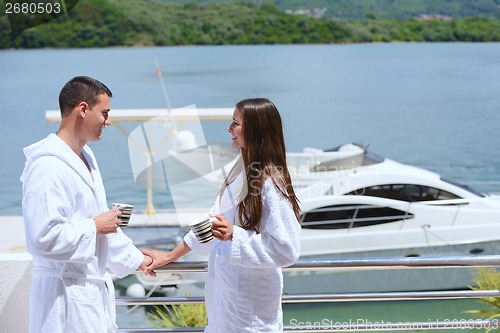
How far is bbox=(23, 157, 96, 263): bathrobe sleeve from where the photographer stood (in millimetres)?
1907

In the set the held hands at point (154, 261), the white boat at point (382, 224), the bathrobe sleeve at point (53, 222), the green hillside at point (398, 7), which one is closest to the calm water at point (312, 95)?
the green hillside at point (398, 7)

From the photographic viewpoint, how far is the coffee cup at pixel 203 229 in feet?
6.45

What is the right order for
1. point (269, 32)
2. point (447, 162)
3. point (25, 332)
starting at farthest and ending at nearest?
1. point (269, 32)
2. point (447, 162)
3. point (25, 332)

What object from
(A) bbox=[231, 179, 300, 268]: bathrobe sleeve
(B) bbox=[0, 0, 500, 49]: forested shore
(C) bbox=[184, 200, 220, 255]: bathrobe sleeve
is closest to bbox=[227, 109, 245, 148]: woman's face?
(A) bbox=[231, 179, 300, 268]: bathrobe sleeve

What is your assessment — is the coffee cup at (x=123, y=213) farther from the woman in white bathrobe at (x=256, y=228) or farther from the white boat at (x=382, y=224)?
the white boat at (x=382, y=224)

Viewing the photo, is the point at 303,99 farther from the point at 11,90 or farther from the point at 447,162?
the point at 11,90

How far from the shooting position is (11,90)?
5672 cm

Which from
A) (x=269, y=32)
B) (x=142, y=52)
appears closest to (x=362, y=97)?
(x=269, y=32)

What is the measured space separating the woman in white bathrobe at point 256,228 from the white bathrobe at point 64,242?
32 centimetres

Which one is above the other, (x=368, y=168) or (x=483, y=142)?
(x=368, y=168)

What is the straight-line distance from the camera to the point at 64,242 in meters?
1.92

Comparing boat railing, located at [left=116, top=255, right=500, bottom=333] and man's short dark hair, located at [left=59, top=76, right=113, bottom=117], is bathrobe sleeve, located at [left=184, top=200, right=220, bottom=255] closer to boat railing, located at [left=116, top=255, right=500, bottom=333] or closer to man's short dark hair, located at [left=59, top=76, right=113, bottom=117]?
boat railing, located at [left=116, top=255, right=500, bottom=333]

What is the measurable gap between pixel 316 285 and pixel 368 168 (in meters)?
1.99

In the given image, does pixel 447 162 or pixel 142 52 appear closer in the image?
pixel 447 162
